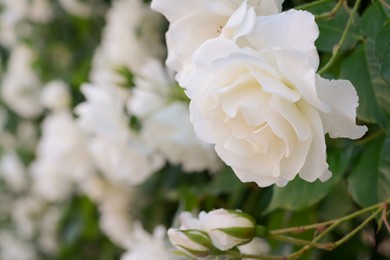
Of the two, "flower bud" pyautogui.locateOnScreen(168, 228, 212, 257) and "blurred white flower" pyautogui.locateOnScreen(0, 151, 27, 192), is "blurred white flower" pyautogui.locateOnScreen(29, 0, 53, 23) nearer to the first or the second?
"blurred white flower" pyautogui.locateOnScreen(0, 151, 27, 192)

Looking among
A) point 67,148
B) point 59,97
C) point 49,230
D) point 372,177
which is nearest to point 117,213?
point 67,148

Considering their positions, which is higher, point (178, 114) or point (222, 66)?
point (222, 66)

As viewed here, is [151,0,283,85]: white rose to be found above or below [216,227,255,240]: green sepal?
above

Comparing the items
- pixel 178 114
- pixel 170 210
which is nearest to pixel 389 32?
pixel 178 114

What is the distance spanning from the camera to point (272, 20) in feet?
1.43

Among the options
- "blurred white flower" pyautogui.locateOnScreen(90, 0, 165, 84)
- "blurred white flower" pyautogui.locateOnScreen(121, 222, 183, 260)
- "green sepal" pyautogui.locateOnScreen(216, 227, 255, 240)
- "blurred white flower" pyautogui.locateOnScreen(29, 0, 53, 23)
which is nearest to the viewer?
"green sepal" pyautogui.locateOnScreen(216, 227, 255, 240)

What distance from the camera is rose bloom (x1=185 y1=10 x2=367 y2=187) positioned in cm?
41

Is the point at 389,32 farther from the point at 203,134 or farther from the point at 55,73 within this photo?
the point at 55,73

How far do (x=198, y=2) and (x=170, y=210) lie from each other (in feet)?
2.76

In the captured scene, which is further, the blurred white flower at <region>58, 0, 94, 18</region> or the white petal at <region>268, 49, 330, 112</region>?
the blurred white flower at <region>58, 0, 94, 18</region>

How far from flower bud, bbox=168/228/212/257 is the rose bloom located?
0.09 m

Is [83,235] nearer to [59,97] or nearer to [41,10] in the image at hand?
[59,97]

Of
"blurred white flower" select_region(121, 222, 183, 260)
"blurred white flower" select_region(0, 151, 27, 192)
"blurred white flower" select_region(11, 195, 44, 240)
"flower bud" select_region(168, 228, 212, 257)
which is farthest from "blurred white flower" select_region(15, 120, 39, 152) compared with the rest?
"flower bud" select_region(168, 228, 212, 257)

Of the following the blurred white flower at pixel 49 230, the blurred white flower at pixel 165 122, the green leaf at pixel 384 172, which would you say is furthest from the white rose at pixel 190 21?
the blurred white flower at pixel 49 230
